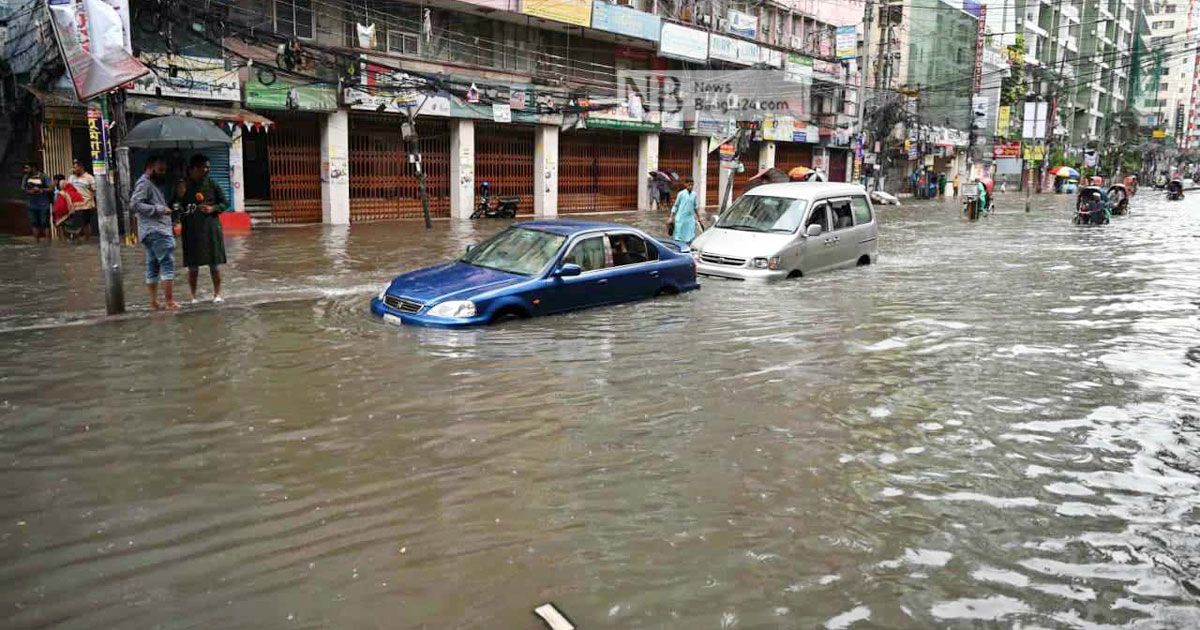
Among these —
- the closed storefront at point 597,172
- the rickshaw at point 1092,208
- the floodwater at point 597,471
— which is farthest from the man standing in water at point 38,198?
the rickshaw at point 1092,208

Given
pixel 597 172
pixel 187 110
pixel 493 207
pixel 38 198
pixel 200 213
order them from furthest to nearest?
pixel 597 172 < pixel 493 207 < pixel 187 110 < pixel 38 198 < pixel 200 213

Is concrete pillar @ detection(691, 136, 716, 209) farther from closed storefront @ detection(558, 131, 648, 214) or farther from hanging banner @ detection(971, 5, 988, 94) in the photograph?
hanging banner @ detection(971, 5, 988, 94)

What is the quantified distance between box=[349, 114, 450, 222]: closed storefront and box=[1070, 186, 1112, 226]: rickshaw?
21.0 m

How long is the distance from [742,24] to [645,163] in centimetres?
775

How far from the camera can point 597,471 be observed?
5.39 meters

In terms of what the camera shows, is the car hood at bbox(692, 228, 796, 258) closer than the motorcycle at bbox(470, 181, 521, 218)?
Yes

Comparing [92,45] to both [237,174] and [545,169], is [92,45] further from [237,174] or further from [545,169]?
[545,169]

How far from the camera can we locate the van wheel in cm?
954

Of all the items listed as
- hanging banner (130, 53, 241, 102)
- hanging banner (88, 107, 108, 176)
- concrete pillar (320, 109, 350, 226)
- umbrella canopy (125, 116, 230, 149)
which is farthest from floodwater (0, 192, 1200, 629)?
concrete pillar (320, 109, 350, 226)

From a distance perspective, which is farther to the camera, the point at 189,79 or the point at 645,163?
the point at 645,163

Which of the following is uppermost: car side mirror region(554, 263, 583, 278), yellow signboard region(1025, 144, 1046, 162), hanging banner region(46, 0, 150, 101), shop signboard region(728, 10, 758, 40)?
shop signboard region(728, 10, 758, 40)

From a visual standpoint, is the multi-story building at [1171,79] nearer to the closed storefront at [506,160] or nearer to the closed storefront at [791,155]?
the closed storefront at [791,155]

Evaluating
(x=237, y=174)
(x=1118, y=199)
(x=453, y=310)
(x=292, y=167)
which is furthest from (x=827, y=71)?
(x=453, y=310)

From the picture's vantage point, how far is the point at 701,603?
12.4ft
